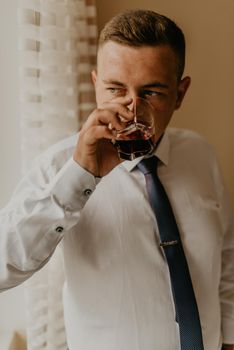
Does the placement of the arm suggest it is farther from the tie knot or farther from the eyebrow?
the tie knot

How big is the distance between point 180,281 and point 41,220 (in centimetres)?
39

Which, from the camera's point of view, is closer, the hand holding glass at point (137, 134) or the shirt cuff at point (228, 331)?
the hand holding glass at point (137, 134)

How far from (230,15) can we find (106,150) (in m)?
0.97

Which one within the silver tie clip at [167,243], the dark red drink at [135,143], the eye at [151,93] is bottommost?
the silver tie clip at [167,243]

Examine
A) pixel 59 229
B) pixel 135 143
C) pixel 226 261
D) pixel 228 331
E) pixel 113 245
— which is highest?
pixel 135 143

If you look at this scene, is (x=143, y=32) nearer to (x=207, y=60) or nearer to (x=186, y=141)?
(x=186, y=141)

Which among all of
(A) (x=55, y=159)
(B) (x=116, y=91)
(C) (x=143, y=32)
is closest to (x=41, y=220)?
(A) (x=55, y=159)

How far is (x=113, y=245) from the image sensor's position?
1.05 meters

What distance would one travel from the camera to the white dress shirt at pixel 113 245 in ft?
2.86

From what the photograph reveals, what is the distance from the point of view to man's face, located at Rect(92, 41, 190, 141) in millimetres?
960

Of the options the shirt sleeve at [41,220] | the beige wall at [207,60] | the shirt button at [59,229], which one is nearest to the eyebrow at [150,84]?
the shirt sleeve at [41,220]

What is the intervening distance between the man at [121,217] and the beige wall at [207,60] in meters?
0.45

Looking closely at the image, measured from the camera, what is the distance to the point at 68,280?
1.07m

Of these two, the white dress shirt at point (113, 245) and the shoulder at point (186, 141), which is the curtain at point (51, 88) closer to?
the white dress shirt at point (113, 245)
